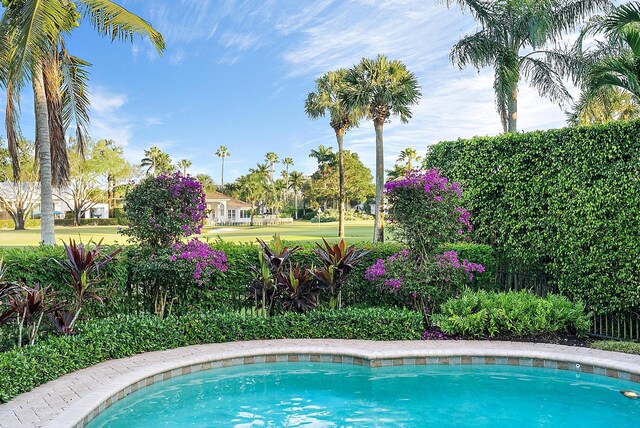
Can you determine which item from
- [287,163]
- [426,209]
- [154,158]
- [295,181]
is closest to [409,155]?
[295,181]

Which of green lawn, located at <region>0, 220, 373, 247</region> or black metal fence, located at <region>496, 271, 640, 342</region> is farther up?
green lawn, located at <region>0, 220, 373, 247</region>

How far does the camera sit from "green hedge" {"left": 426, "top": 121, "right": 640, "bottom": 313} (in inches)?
347

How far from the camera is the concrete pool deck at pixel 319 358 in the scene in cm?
653

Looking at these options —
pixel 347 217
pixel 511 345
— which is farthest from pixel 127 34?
pixel 347 217

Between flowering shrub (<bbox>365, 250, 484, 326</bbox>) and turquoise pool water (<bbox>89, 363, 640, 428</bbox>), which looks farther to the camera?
flowering shrub (<bbox>365, 250, 484, 326</bbox>)

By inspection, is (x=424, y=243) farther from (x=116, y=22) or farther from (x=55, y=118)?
(x=55, y=118)

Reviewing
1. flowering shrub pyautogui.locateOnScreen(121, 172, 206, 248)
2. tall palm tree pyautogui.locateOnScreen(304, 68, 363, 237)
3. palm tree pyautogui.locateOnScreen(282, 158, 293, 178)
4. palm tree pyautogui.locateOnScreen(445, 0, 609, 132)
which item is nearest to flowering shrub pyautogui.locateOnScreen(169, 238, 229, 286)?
flowering shrub pyautogui.locateOnScreen(121, 172, 206, 248)

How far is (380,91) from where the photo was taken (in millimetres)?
25953

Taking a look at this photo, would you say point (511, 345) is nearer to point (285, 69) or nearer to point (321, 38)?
point (321, 38)

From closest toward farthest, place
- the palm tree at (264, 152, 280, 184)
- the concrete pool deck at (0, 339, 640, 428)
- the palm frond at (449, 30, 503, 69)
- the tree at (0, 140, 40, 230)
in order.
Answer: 1. the concrete pool deck at (0, 339, 640, 428)
2. the palm frond at (449, 30, 503, 69)
3. the tree at (0, 140, 40, 230)
4. the palm tree at (264, 152, 280, 184)

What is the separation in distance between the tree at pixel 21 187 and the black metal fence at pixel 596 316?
4521 centimetres

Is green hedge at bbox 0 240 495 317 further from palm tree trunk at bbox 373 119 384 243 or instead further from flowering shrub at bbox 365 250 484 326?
palm tree trunk at bbox 373 119 384 243

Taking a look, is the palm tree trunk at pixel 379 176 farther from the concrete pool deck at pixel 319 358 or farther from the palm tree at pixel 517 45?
the concrete pool deck at pixel 319 358

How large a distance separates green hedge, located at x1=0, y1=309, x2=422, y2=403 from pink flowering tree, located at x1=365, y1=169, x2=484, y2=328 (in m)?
0.57
